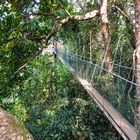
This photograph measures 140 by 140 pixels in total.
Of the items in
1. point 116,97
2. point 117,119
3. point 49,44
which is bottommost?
point 117,119

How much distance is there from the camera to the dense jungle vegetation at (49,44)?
3750mm

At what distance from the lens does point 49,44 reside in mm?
5129

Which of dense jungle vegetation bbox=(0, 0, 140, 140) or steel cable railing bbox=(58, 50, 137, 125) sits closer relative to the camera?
steel cable railing bbox=(58, 50, 137, 125)

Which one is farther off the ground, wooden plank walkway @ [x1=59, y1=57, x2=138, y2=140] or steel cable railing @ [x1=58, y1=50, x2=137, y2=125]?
steel cable railing @ [x1=58, y1=50, x2=137, y2=125]

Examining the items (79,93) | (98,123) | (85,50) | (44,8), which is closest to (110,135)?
(98,123)

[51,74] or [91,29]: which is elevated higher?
[91,29]

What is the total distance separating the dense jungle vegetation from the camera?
3.75m

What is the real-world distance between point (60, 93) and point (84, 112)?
1901mm

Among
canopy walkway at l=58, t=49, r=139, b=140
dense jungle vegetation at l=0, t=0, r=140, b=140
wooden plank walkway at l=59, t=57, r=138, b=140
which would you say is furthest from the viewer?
dense jungle vegetation at l=0, t=0, r=140, b=140

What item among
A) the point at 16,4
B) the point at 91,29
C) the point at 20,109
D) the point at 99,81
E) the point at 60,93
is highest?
the point at 16,4

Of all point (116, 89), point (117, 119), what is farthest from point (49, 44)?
point (117, 119)

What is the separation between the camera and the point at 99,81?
3746 millimetres

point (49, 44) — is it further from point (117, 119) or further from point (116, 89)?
point (117, 119)

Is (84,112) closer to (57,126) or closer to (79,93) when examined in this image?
(57,126)
